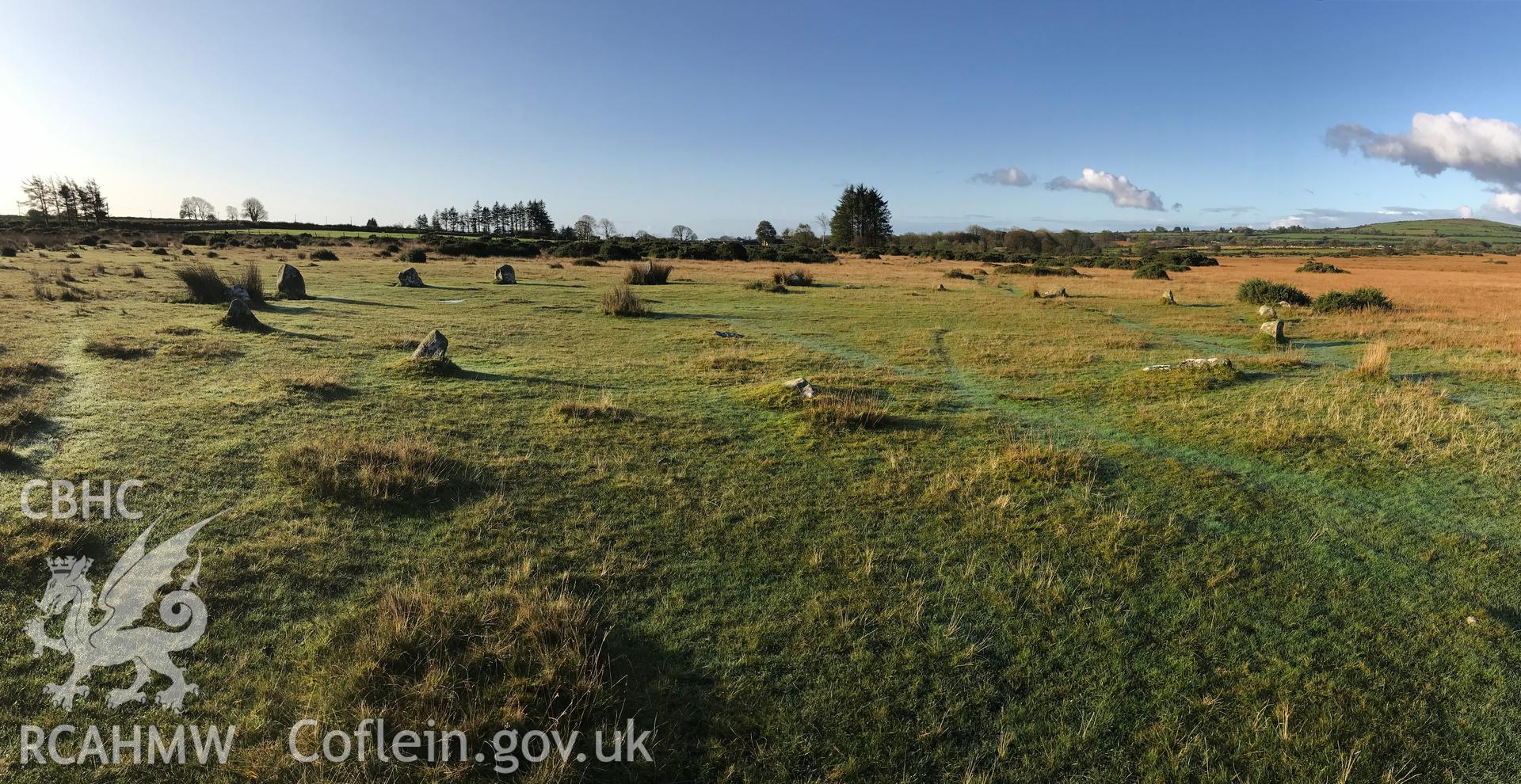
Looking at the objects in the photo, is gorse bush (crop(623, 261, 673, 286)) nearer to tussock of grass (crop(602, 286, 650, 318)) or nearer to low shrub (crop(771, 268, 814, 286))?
low shrub (crop(771, 268, 814, 286))

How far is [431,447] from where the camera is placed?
24.5 ft

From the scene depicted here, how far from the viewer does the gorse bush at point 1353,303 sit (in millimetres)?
24000

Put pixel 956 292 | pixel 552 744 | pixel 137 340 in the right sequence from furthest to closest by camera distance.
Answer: pixel 956 292 → pixel 137 340 → pixel 552 744

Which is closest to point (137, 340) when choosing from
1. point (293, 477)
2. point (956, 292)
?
point (293, 477)

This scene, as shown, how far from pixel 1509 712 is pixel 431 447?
30.3 ft

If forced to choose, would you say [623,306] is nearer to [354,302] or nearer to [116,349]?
[354,302]

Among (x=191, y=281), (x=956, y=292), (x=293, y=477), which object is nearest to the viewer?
(x=293, y=477)

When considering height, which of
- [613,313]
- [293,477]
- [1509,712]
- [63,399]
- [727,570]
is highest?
[613,313]

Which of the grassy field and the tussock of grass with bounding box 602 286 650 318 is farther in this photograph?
the tussock of grass with bounding box 602 286 650 318

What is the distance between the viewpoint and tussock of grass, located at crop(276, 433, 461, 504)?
6.26m

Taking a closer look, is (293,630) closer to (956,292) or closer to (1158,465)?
(1158,465)

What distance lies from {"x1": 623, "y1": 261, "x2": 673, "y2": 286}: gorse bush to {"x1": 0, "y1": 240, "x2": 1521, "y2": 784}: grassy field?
64.5ft

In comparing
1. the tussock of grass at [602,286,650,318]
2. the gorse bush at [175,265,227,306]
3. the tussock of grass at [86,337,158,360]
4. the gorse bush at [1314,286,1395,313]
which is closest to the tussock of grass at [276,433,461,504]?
the tussock of grass at [86,337,158,360]

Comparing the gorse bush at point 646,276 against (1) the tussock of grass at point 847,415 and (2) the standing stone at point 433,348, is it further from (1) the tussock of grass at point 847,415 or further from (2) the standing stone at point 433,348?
(1) the tussock of grass at point 847,415
